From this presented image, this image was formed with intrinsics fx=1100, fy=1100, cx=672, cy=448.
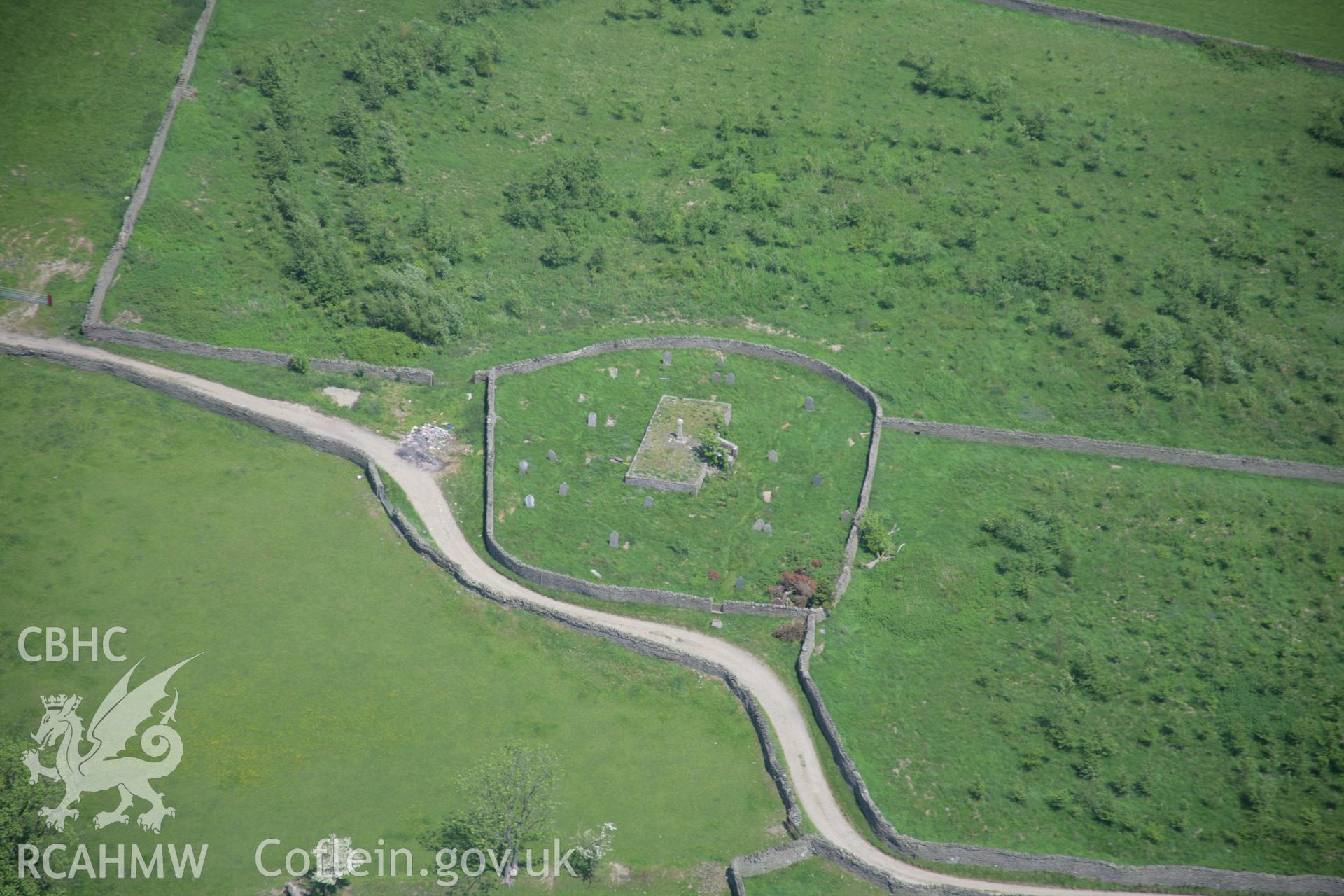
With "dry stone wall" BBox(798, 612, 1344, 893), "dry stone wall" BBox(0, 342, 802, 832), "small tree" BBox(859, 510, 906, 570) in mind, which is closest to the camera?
"dry stone wall" BBox(798, 612, 1344, 893)

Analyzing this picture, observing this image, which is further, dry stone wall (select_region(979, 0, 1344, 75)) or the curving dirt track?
dry stone wall (select_region(979, 0, 1344, 75))

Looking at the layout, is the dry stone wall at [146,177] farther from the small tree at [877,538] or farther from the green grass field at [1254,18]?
the green grass field at [1254,18]

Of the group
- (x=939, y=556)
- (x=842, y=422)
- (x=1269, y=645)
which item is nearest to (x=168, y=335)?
(x=842, y=422)

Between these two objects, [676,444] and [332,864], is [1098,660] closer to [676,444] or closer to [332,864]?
[676,444]

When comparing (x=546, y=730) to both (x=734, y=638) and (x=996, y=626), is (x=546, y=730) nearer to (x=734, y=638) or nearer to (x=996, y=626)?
(x=734, y=638)

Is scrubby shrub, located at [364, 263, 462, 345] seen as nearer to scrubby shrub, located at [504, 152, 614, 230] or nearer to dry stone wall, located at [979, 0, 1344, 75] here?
scrubby shrub, located at [504, 152, 614, 230]

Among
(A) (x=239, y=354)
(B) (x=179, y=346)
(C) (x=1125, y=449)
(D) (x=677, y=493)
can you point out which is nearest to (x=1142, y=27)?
(C) (x=1125, y=449)

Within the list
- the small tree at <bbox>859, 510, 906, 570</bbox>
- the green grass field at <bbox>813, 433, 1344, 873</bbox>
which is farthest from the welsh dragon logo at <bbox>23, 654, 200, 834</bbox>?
the small tree at <bbox>859, 510, 906, 570</bbox>
